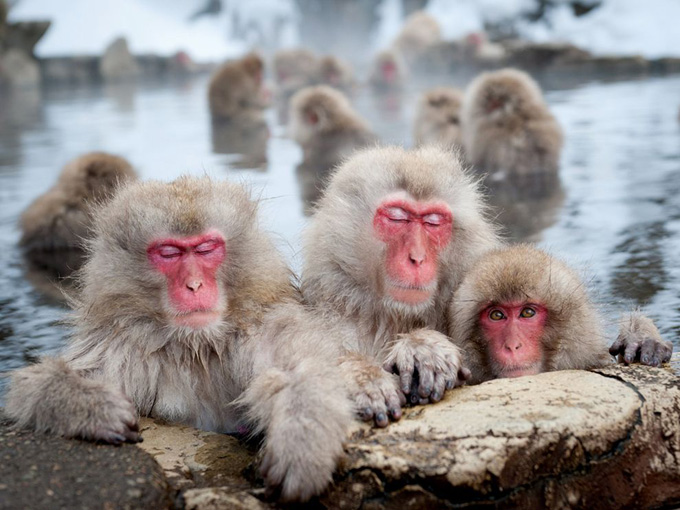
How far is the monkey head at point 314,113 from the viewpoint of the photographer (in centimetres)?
1048

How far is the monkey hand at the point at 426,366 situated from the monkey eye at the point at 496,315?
29 cm

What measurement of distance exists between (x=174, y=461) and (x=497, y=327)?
1338mm

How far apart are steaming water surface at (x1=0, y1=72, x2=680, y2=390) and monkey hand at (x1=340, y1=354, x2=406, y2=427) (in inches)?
33.2

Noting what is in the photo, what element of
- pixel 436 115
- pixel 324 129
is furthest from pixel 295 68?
pixel 436 115

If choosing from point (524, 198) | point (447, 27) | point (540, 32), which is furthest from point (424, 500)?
point (447, 27)

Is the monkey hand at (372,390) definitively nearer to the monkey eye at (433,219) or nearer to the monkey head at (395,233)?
the monkey head at (395,233)

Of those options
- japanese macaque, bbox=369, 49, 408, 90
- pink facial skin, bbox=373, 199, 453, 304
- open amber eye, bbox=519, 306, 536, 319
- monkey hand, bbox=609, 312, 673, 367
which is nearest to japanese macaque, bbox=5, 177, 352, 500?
pink facial skin, bbox=373, 199, 453, 304

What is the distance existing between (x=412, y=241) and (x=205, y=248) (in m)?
0.80

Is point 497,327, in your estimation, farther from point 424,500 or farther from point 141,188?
point 141,188

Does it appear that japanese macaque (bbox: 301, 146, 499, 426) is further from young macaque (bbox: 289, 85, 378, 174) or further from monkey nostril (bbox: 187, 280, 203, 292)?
young macaque (bbox: 289, 85, 378, 174)

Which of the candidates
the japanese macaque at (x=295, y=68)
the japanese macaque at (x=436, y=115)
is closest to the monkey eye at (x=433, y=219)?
the japanese macaque at (x=436, y=115)

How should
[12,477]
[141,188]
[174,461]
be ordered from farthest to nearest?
[141,188] < [174,461] < [12,477]

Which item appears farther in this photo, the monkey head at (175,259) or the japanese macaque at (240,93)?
the japanese macaque at (240,93)

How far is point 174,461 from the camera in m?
3.31
